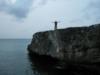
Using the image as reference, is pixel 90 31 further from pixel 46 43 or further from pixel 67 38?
pixel 46 43

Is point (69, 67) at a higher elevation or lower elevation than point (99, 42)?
lower

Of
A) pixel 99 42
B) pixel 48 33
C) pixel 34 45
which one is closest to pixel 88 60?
pixel 99 42

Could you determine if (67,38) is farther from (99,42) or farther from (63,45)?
(99,42)

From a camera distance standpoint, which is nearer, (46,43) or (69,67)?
(69,67)

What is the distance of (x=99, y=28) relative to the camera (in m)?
43.0

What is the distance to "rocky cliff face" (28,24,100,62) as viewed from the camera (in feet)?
144

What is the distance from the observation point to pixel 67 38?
1944 inches

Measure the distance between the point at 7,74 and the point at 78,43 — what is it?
62.6ft

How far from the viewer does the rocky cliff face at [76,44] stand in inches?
1726

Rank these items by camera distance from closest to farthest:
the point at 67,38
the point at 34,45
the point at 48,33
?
the point at 67,38 → the point at 48,33 → the point at 34,45

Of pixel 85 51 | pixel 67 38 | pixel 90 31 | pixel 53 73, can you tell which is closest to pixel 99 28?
pixel 90 31

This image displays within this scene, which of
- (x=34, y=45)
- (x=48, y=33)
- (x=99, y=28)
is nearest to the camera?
(x=99, y=28)

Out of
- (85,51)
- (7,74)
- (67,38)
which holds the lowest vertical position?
(7,74)

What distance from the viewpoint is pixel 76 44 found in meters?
47.1
